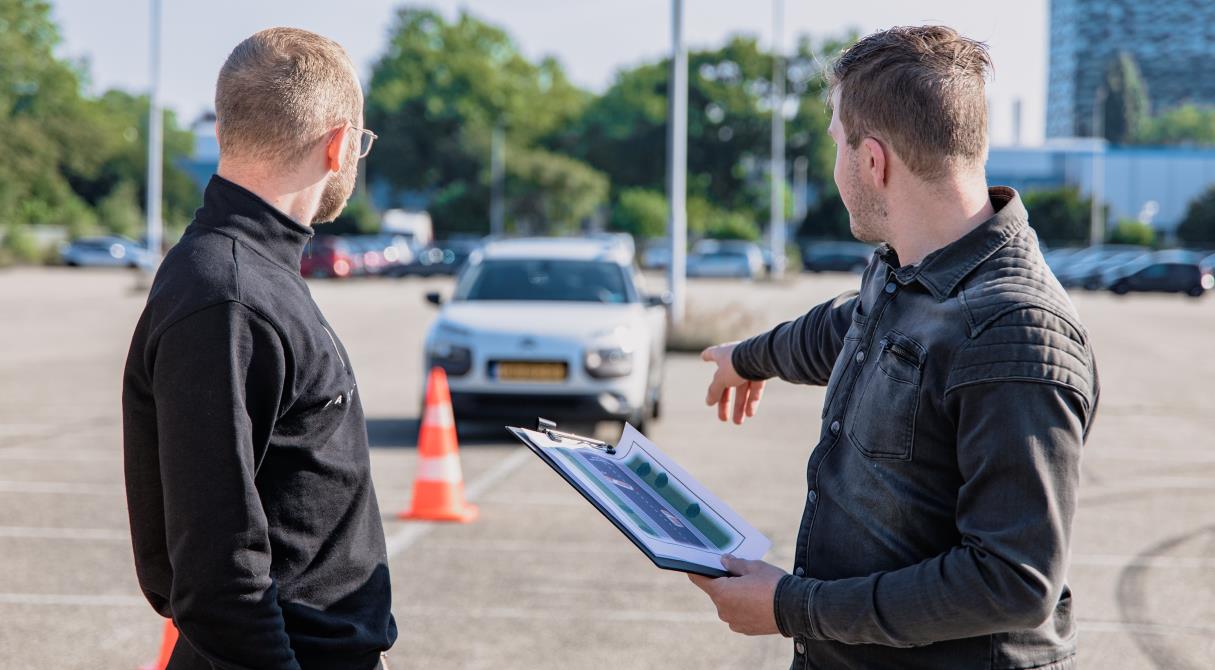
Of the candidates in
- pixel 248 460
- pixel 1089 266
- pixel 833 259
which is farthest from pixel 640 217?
pixel 248 460

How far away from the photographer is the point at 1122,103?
14188 centimetres

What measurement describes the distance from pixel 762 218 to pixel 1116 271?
34734 mm

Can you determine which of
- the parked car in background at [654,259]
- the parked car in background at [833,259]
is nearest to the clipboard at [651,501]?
the parked car in background at [654,259]

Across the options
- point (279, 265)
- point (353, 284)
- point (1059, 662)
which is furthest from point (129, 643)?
point (353, 284)

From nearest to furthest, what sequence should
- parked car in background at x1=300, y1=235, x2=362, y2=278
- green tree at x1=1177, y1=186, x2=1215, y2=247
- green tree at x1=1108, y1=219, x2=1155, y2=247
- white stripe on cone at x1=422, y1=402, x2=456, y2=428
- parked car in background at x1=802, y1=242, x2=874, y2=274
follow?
white stripe on cone at x1=422, y1=402, x2=456, y2=428, parked car in background at x1=300, y1=235, x2=362, y2=278, parked car in background at x1=802, y1=242, x2=874, y2=274, green tree at x1=1177, y1=186, x2=1215, y2=247, green tree at x1=1108, y1=219, x2=1155, y2=247

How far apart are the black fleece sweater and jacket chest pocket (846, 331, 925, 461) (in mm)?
875

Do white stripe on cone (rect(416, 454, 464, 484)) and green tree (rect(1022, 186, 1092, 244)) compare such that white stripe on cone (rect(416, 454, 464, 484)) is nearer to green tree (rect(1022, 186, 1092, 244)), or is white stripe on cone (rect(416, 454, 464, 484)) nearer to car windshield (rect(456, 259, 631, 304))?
car windshield (rect(456, 259, 631, 304))

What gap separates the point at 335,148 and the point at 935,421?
3.68 feet

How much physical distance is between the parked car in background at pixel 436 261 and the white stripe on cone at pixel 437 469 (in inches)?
1797

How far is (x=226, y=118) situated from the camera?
229 cm

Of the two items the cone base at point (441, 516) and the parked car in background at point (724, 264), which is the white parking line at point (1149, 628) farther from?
the parked car in background at point (724, 264)

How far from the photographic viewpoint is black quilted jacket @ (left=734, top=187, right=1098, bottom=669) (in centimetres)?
195

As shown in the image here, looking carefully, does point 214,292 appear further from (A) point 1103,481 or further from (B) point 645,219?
(B) point 645,219

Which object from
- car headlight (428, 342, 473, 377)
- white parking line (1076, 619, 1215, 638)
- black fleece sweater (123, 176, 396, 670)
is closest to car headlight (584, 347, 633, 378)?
car headlight (428, 342, 473, 377)
